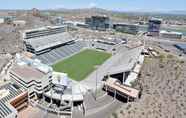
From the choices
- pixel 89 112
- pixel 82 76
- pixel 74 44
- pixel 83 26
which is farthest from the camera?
pixel 83 26

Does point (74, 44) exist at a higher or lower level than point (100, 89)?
higher

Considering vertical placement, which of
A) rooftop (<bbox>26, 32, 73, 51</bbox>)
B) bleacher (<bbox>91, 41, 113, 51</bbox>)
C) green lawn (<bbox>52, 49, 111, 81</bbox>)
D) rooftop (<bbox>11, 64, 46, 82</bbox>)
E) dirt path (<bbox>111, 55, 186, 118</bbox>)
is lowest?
dirt path (<bbox>111, 55, 186, 118</bbox>)

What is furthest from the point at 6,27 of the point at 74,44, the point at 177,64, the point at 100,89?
the point at 177,64

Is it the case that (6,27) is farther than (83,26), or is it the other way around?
(83,26)

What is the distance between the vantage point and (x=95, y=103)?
41812 mm

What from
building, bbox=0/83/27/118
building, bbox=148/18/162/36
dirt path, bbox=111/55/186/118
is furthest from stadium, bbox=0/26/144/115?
building, bbox=148/18/162/36

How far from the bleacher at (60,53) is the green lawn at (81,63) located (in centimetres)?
255

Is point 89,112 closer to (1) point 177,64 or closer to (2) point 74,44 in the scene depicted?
(1) point 177,64

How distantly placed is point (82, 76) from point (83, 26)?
98950 mm

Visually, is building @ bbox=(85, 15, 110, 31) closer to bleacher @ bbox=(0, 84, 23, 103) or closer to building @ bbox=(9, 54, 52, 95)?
building @ bbox=(9, 54, 52, 95)

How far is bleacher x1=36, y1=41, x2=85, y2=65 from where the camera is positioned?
6644cm

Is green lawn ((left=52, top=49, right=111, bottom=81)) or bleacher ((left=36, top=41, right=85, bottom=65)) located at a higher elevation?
bleacher ((left=36, top=41, right=85, bottom=65))

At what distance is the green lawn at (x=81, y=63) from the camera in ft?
190

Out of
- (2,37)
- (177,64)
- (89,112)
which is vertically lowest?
(89,112)
